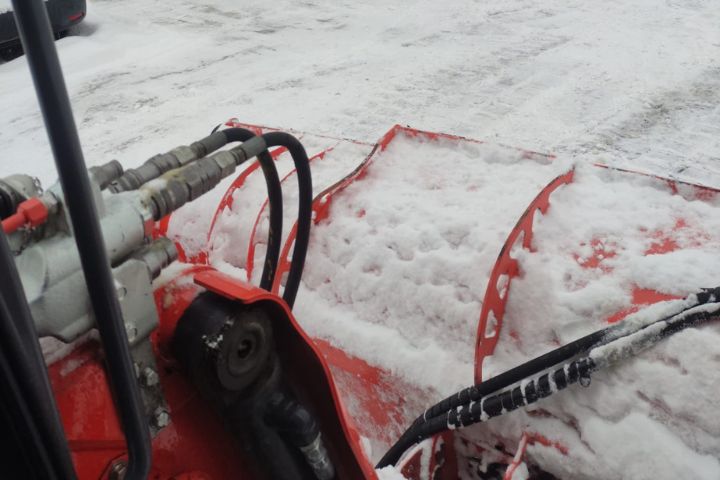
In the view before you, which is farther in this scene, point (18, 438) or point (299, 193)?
point (299, 193)

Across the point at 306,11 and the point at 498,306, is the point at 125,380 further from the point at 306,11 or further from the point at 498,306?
the point at 306,11

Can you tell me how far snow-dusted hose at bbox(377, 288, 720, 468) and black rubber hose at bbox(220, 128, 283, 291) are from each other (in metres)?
0.74

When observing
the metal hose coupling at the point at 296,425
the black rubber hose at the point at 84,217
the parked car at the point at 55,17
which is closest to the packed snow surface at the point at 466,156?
the parked car at the point at 55,17

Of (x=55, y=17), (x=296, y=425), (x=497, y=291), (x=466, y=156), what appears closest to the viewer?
(x=296, y=425)

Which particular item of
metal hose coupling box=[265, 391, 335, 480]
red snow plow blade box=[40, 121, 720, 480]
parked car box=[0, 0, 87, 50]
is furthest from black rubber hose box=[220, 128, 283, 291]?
parked car box=[0, 0, 87, 50]

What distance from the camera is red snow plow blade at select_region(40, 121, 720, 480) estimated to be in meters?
1.91

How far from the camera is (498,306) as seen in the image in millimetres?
2041

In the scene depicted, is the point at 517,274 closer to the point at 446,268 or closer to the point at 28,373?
the point at 446,268

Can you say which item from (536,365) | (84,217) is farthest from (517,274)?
(84,217)

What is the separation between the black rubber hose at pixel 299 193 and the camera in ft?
4.30

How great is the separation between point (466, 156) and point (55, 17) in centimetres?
646

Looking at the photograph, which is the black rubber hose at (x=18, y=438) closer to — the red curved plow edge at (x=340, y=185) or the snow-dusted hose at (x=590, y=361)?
the snow-dusted hose at (x=590, y=361)

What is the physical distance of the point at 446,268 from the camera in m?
2.22

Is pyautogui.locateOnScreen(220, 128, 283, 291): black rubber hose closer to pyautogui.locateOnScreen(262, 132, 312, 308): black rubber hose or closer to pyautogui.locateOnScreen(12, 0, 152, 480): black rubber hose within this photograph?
pyautogui.locateOnScreen(262, 132, 312, 308): black rubber hose
